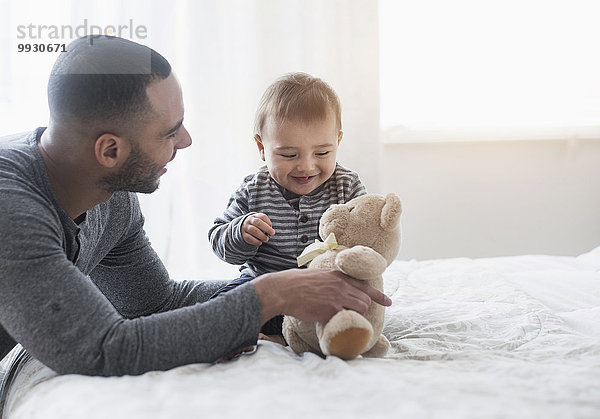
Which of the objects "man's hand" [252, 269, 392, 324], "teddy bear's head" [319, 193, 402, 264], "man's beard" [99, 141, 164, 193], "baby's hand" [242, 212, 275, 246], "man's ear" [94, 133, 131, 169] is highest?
"man's ear" [94, 133, 131, 169]

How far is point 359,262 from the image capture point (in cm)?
106

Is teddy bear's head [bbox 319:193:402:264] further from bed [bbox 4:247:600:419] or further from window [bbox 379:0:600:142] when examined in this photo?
window [bbox 379:0:600:142]

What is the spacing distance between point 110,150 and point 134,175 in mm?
75

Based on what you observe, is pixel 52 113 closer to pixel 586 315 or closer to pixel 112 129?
pixel 112 129

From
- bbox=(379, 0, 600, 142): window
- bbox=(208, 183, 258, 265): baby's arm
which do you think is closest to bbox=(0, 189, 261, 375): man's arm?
bbox=(208, 183, 258, 265): baby's arm

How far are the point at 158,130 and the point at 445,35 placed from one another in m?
2.10

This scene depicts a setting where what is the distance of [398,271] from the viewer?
6.33 feet

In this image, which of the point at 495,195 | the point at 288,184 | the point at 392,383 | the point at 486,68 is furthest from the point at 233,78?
the point at 392,383

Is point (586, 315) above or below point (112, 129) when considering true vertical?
below

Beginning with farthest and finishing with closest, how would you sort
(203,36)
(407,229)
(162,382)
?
(407,229) → (203,36) → (162,382)

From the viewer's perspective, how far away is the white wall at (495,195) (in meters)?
3.03

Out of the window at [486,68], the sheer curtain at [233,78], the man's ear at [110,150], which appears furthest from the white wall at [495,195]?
the man's ear at [110,150]

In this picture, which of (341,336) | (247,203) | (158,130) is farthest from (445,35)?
(341,336)

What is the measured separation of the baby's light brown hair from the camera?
55.7 inches
